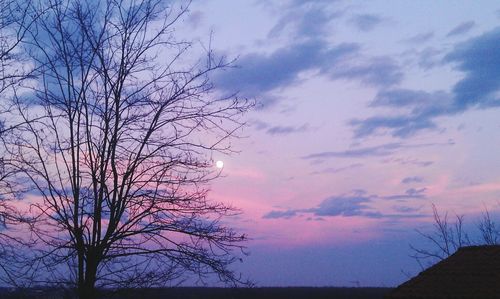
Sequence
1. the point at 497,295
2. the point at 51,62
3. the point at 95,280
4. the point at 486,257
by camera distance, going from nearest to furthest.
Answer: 1. the point at 95,280
2. the point at 51,62
3. the point at 497,295
4. the point at 486,257

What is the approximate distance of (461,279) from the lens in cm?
1387

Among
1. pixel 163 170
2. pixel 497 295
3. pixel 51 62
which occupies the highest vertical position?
pixel 51 62

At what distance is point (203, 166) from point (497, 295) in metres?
7.72

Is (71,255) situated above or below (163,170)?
below

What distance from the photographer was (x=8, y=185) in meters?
10.1

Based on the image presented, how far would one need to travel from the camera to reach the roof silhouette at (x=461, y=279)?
42.6ft

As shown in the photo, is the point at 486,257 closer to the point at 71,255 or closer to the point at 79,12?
the point at 71,255

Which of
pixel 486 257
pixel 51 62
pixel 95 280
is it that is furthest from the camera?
pixel 486 257

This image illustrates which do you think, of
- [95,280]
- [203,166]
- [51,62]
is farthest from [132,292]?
[51,62]

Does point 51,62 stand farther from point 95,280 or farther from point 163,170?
point 95,280

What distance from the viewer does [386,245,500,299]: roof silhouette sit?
42.6 ft

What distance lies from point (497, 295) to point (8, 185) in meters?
11.0

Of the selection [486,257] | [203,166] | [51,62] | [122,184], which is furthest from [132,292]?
[486,257]

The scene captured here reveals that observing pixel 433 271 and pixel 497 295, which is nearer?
pixel 497 295
